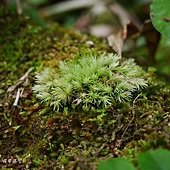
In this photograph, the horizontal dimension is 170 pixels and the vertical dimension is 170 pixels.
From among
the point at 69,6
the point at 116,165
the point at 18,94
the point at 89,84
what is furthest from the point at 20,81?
the point at 69,6

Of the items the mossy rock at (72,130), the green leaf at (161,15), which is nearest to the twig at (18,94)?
the mossy rock at (72,130)

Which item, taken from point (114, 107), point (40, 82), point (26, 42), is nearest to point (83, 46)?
point (26, 42)

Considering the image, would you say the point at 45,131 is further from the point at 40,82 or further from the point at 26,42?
the point at 26,42

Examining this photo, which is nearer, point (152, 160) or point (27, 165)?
point (152, 160)

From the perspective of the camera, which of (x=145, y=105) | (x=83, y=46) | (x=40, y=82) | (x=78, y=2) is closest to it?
(x=145, y=105)

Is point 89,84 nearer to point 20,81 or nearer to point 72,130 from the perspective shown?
point 72,130

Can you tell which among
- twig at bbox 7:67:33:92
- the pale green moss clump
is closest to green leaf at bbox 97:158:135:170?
the pale green moss clump
